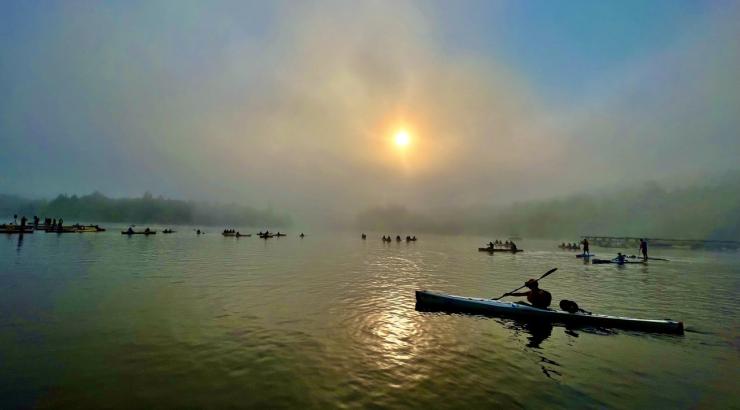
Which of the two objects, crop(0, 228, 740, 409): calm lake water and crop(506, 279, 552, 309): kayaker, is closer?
crop(0, 228, 740, 409): calm lake water

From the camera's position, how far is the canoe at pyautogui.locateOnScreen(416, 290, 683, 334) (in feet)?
55.1

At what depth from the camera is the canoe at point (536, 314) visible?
55.1 ft

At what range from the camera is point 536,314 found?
59.4ft

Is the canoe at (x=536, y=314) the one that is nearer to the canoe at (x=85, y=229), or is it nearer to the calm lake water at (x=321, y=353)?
the calm lake water at (x=321, y=353)

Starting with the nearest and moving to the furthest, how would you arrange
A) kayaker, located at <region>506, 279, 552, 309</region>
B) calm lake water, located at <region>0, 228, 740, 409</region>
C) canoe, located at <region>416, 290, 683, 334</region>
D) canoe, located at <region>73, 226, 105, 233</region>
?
calm lake water, located at <region>0, 228, 740, 409</region> → canoe, located at <region>416, 290, 683, 334</region> → kayaker, located at <region>506, 279, 552, 309</region> → canoe, located at <region>73, 226, 105, 233</region>

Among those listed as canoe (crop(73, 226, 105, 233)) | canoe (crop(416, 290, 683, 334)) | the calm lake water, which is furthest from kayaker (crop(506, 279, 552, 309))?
canoe (crop(73, 226, 105, 233))

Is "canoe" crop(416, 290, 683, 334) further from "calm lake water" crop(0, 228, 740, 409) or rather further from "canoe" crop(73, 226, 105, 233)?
"canoe" crop(73, 226, 105, 233)

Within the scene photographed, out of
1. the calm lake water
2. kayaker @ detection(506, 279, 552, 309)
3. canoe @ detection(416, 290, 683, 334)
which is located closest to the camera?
the calm lake water

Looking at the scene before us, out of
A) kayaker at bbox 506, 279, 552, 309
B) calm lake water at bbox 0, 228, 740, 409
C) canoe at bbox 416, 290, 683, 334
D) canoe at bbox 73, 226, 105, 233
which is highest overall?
canoe at bbox 73, 226, 105, 233

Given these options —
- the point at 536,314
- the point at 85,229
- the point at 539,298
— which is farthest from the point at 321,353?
the point at 85,229

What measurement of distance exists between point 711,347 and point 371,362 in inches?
630

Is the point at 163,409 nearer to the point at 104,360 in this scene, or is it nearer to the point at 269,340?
the point at 104,360

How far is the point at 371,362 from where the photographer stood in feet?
38.8

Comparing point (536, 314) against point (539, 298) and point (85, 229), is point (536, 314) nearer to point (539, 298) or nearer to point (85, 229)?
point (539, 298)
